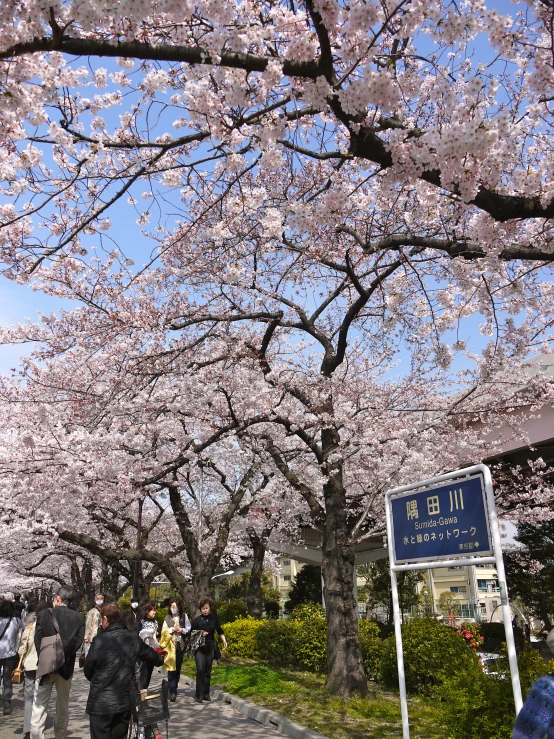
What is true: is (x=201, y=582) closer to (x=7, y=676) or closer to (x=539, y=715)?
(x=7, y=676)

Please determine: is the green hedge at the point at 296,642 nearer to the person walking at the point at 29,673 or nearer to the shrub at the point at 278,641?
the shrub at the point at 278,641

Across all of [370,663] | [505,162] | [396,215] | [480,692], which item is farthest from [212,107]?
[370,663]

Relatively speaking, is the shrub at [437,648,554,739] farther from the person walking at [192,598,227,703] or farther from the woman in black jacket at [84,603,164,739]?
the person walking at [192,598,227,703]

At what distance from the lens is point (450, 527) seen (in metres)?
4.95

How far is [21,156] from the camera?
543 centimetres

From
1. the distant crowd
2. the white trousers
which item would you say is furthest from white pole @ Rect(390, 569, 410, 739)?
the white trousers

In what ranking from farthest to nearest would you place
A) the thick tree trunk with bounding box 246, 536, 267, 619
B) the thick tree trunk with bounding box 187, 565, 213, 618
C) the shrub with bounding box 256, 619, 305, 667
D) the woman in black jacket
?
the thick tree trunk with bounding box 246, 536, 267, 619 → the thick tree trunk with bounding box 187, 565, 213, 618 → the shrub with bounding box 256, 619, 305, 667 → the woman in black jacket

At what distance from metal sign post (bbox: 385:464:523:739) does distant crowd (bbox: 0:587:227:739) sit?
8.10 feet

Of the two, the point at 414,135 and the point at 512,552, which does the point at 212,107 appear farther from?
the point at 512,552

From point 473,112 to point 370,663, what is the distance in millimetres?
10219

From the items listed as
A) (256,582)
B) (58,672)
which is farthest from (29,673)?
(256,582)

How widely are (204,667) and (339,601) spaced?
2574 mm

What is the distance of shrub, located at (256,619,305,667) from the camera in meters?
13.7

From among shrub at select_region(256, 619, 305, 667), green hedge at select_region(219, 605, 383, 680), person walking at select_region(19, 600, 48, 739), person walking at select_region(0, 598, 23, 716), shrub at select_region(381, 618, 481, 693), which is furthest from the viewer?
shrub at select_region(256, 619, 305, 667)
